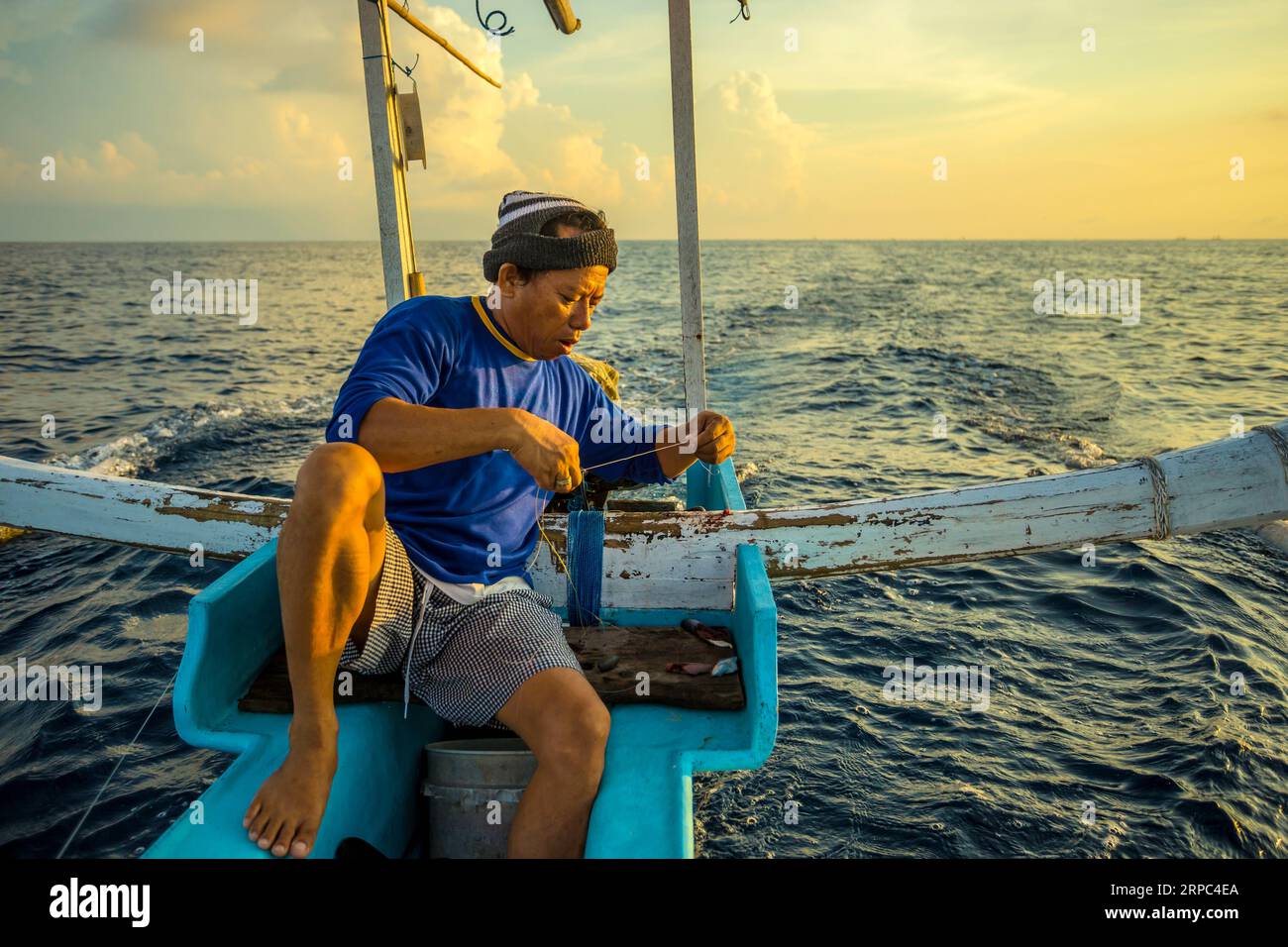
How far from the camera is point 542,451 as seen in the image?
7.38ft

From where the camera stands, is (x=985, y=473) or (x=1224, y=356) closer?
(x=985, y=473)

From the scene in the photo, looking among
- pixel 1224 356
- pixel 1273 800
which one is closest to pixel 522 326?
pixel 1273 800

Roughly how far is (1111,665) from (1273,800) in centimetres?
128

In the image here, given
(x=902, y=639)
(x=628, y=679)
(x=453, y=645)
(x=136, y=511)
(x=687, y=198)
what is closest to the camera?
(x=453, y=645)

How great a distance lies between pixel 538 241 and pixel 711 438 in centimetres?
94

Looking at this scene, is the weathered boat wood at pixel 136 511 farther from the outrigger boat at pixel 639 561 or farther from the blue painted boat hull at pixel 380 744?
the blue painted boat hull at pixel 380 744

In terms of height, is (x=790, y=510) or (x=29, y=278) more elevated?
(x=29, y=278)

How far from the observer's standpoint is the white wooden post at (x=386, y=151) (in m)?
4.88

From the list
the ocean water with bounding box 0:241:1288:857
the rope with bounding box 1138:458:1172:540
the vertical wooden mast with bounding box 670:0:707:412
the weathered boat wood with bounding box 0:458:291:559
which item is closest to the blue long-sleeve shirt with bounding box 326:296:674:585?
the weathered boat wood with bounding box 0:458:291:559

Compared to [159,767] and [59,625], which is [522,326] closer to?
[159,767]

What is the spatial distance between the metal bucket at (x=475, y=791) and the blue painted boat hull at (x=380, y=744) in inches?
4.2

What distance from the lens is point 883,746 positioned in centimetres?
436

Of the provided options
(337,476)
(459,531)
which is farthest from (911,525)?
(337,476)

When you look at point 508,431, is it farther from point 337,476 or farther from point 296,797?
point 296,797
